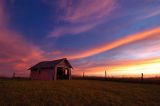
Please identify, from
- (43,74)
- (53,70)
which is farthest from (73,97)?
(43,74)

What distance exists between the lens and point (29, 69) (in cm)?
3086

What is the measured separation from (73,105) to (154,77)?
20.6 meters

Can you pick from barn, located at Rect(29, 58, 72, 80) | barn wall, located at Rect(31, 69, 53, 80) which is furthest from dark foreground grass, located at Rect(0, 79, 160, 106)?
barn wall, located at Rect(31, 69, 53, 80)

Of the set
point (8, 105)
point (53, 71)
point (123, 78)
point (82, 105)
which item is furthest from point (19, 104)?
point (123, 78)

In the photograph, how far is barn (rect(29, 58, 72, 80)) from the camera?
23.6m

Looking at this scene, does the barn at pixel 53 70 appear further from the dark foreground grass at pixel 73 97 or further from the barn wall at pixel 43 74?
the dark foreground grass at pixel 73 97

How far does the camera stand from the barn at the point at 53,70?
23648 millimetres

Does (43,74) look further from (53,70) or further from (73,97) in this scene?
(73,97)

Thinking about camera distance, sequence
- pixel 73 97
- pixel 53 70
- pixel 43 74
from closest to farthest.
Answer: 1. pixel 73 97
2. pixel 53 70
3. pixel 43 74

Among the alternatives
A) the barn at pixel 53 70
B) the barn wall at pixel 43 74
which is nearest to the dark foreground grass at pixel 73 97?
the barn at pixel 53 70

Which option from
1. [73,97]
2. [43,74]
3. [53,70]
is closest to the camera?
[73,97]

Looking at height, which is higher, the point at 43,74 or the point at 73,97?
the point at 43,74

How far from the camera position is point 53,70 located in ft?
77.5

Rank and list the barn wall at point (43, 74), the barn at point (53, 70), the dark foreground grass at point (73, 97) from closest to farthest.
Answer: the dark foreground grass at point (73, 97) < the barn at point (53, 70) < the barn wall at point (43, 74)
